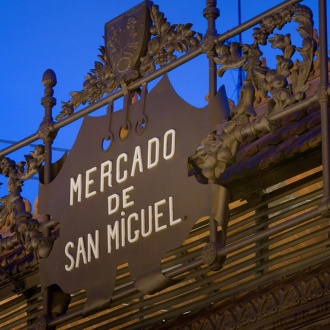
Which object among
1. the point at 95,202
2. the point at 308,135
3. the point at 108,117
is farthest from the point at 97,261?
the point at 308,135

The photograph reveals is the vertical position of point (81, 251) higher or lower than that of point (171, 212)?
higher

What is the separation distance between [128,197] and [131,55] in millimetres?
1448

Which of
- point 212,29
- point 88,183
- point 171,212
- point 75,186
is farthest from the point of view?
point 75,186

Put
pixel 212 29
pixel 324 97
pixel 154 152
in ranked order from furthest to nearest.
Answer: pixel 154 152
pixel 212 29
pixel 324 97

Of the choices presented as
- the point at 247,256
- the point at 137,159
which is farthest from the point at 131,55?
the point at 247,256

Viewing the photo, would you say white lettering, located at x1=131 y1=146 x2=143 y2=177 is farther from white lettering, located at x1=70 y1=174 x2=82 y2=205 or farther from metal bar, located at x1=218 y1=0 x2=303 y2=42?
metal bar, located at x1=218 y1=0 x2=303 y2=42

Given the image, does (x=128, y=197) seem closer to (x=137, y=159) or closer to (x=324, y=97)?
(x=137, y=159)

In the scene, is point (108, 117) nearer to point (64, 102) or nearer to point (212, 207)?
point (64, 102)

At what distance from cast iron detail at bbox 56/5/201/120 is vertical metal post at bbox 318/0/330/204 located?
4.94ft

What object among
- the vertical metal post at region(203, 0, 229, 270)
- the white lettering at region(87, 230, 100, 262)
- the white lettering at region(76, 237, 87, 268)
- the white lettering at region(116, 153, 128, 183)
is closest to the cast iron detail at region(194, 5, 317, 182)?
the vertical metal post at region(203, 0, 229, 270)

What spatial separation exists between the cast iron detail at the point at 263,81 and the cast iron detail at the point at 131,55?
2.73 feet

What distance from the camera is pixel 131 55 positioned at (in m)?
13.3

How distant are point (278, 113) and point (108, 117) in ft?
7.98

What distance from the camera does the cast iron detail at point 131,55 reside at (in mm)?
12734
